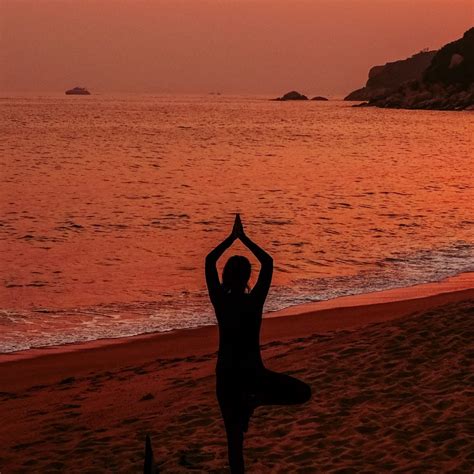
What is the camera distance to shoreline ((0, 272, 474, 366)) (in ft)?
37.5

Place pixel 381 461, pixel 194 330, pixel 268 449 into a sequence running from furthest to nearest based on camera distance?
pixel 194 330 < pixel 268 449 < pixel 381 461

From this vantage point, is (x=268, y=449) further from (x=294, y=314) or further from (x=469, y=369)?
(x=294, y=314)

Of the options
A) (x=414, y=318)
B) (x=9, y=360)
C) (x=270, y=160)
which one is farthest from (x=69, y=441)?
(x=270, y=160)

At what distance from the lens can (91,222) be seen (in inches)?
1037

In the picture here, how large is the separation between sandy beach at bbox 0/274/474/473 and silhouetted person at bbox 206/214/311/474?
59.6 inches

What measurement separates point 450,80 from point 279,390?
163 metres

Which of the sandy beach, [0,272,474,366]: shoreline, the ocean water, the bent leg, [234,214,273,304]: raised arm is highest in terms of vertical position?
[234,214,273,304]: raised arm

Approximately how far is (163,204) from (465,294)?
61.3 ft

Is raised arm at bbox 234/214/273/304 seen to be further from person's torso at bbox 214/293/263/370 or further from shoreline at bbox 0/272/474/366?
shoreline at bbox 0/272/474/366

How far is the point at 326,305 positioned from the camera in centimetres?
1420

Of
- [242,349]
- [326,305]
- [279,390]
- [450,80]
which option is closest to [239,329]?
[242,349]

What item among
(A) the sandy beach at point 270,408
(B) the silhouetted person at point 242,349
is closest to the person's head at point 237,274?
(B) the silhouetted person at point 242,349

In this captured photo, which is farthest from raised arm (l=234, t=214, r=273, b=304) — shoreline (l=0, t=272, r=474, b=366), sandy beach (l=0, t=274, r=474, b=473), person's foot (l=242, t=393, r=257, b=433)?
shoreline (l=0, t=272, r=474, b=366)

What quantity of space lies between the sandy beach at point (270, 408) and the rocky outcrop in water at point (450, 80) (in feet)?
500
